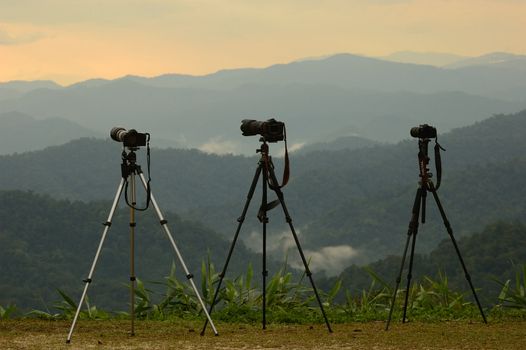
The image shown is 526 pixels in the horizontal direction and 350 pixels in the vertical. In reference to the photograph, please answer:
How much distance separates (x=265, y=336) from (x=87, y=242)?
368ft

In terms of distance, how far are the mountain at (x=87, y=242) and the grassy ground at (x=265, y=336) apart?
9834cm

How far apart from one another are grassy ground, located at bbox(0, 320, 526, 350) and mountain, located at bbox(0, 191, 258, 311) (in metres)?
98.3

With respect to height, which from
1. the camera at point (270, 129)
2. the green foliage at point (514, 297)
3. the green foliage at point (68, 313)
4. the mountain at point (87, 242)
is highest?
the camera at point (270, 129)

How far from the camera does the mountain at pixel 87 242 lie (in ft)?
370

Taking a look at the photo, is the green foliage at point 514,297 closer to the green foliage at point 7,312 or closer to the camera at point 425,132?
the camera at point 425,132

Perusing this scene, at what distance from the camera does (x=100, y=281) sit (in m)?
106

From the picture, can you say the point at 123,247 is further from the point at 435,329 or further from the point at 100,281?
the point at 435,329

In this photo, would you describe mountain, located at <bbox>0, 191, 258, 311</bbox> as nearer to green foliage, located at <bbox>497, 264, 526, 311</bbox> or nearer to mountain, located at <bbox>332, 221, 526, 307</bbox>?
mountain, located at <bbox>332, 221, 526, 307</bbox>

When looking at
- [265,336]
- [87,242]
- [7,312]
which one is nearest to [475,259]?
[87,242]

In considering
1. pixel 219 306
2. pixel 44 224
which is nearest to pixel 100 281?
pixel 44 224

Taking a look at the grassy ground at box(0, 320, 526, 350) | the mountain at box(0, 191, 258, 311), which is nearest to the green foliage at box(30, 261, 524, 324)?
the grassy ground at box(0, 320, 526, 350)

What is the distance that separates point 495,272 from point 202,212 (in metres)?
111

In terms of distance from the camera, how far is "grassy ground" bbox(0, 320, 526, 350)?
8.79m

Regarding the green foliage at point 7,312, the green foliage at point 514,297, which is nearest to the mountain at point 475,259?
the green foliage at point 514,297
